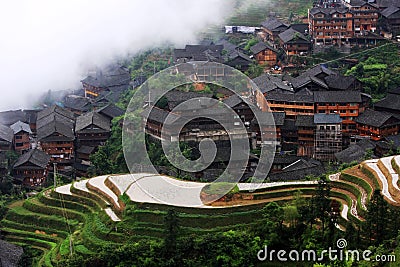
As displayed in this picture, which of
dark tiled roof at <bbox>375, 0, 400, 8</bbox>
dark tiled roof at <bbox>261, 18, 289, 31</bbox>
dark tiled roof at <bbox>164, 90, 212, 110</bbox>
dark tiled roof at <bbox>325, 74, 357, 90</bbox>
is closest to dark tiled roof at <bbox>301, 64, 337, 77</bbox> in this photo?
dark tiled roof at <bbox>325, 74, 357, 90</bbox>

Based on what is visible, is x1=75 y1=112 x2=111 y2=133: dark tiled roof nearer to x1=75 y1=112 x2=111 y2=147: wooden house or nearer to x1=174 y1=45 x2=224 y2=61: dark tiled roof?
x1=75 y1=112 x2=111 y2=147: wooden house

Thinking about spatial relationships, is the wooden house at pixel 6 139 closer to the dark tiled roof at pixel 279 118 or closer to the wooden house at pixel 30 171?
the wooden house at pixel 30 171

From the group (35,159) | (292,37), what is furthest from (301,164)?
(292,37)

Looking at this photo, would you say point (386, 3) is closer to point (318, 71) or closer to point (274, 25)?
point (274, 25)

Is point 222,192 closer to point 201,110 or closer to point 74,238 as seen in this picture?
point 74,238

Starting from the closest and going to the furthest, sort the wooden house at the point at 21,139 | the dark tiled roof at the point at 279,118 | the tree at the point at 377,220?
the tree at the point at 377,220, the dark tiled roof at the point at 279,118, the wooden house at the point at 21,139

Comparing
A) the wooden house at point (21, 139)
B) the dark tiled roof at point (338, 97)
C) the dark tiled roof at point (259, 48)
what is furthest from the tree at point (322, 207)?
the dark tiled roof at point (259, 48)

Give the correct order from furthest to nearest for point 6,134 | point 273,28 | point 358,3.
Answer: point 273,28 < point 358,3 < point 6,134
